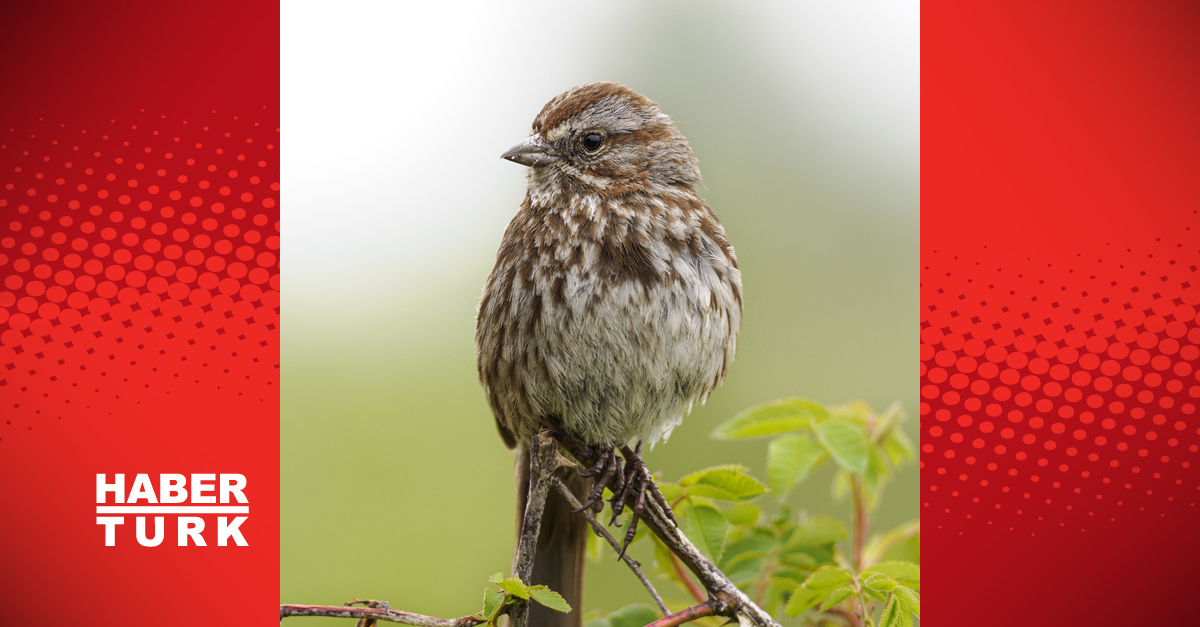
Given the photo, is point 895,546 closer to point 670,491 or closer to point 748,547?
point 748,547

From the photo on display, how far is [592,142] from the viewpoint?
3.45 metres

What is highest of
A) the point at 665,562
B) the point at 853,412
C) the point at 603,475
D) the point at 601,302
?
the point at 601,302

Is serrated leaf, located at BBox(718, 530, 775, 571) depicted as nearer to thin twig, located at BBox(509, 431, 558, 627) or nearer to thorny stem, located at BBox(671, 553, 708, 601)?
thorny stem, located at BBox(671, 553, 708, 601)

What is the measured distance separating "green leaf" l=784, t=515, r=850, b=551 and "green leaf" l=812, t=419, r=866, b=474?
0.18 meters

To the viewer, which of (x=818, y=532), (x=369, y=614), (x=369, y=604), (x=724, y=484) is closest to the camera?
(x=369, y=614)

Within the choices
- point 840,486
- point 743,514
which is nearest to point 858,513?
point 840,486

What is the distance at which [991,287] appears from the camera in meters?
3.04

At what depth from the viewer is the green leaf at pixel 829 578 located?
95.0 inches

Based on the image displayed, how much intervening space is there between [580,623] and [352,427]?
12.0ft

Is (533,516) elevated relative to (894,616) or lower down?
elevated

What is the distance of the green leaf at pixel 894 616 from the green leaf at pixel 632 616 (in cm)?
69

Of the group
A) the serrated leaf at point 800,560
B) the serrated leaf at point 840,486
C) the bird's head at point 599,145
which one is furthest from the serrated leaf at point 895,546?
the bird's head at point 599,145

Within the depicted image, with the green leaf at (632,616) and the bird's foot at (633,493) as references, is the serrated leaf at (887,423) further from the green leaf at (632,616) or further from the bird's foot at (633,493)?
the green leaf at (632,616)

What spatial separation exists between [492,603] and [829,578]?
0.93m
